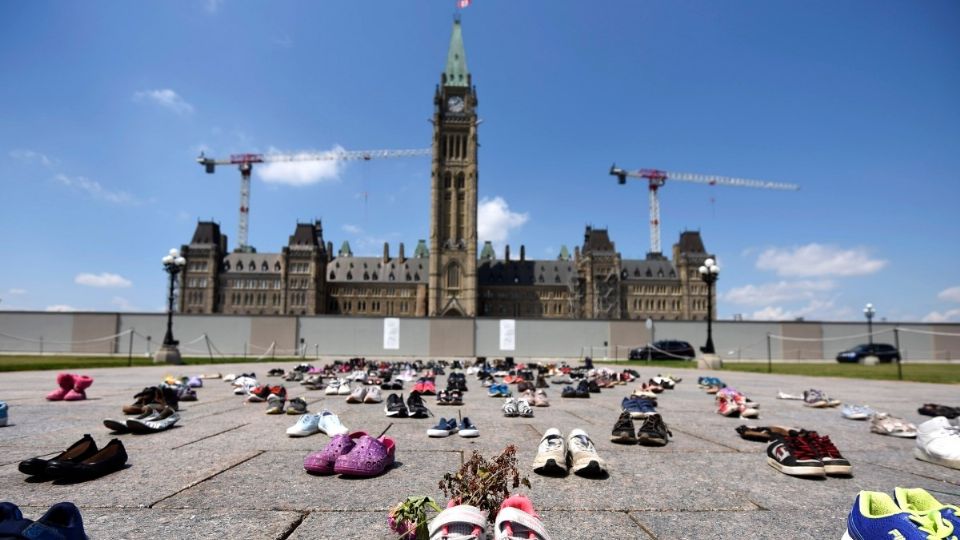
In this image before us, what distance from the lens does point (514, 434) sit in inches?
250

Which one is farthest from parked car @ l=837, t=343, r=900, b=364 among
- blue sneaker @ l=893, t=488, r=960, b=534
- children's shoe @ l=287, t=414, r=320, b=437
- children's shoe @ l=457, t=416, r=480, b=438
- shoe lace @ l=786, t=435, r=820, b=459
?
children's shoe @ l=287, t=414, r=320, b=437

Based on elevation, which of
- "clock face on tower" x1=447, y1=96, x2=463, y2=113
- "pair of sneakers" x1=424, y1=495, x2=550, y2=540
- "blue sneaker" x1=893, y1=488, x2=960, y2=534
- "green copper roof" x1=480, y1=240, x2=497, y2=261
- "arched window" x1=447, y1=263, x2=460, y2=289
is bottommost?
"pair of sneakers" x1=424, y1=495, x2=550, y2=540

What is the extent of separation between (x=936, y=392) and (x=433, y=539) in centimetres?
1597

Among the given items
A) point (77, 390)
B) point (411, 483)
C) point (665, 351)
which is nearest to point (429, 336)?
point (665, 351)

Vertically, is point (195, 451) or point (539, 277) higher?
point (539, 277)

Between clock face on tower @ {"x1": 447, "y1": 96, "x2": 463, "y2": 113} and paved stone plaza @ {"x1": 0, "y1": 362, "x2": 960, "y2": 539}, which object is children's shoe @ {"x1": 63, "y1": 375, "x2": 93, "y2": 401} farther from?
clock face on tower @ {"x1": 447, "y1": 96, "x2": 463, "y2": 113}

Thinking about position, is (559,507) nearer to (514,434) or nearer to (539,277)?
(514,434)

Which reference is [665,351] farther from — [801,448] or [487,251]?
[487,251]

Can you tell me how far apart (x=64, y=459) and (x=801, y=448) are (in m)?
6.33

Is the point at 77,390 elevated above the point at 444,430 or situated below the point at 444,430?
below

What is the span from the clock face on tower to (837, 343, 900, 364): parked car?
8024 cm

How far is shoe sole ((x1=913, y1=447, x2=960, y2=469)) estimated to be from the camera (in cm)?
479

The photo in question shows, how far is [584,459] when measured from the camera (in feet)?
13.7

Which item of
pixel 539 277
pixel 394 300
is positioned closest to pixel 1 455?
pixel 394 300
